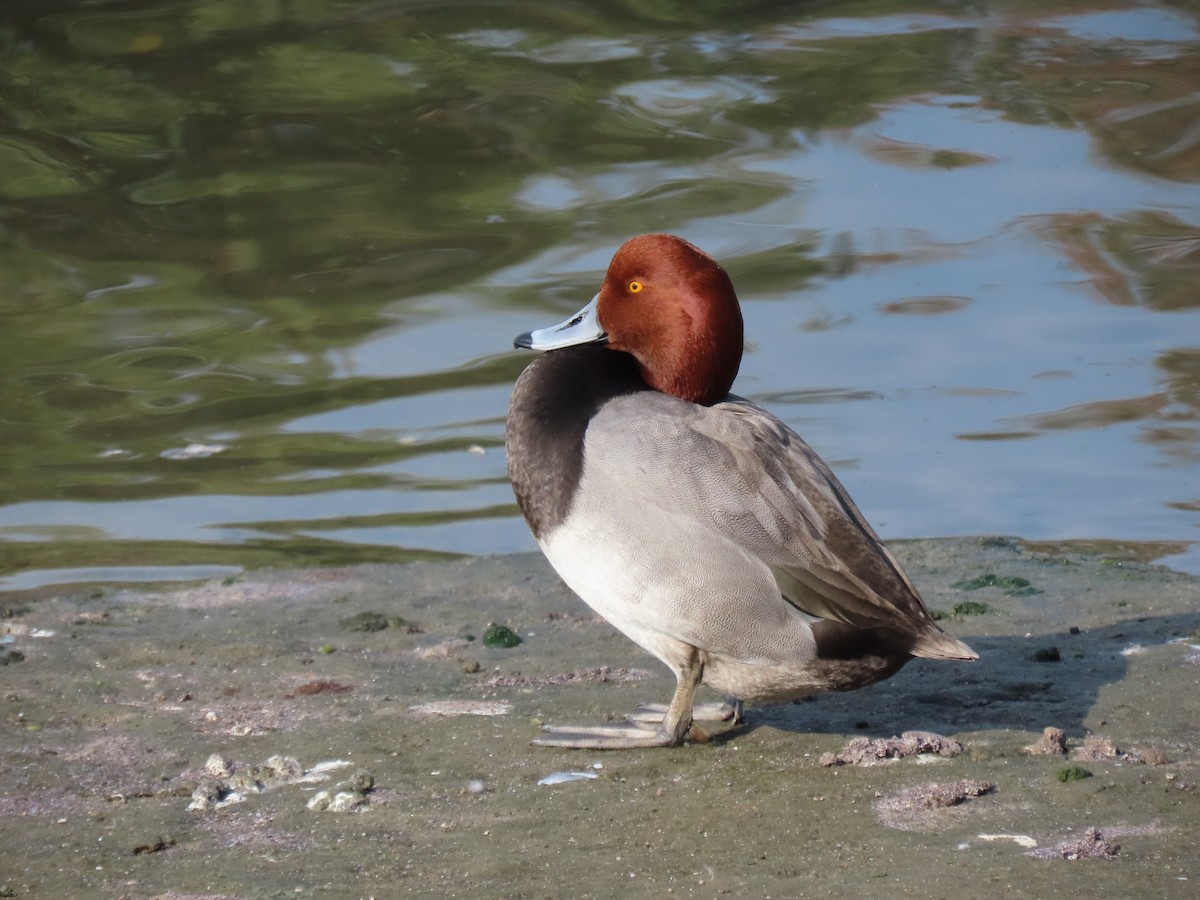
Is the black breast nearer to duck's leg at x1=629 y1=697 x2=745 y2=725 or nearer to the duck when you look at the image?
the duck

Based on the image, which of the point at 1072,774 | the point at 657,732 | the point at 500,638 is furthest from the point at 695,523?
the point at 500,638

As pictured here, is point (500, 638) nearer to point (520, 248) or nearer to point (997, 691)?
point (997, 691)

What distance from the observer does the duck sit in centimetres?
370

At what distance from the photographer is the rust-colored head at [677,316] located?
13.0 ft

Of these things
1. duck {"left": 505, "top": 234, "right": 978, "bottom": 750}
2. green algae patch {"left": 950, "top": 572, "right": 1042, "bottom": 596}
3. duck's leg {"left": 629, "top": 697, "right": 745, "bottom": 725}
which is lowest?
green algae patch {"left": 950, "top": 572, "right": 1042, "bottom": 596}

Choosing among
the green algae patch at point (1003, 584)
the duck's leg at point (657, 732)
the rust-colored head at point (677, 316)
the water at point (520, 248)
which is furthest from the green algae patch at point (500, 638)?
the green algae patch at point (1003, 584)

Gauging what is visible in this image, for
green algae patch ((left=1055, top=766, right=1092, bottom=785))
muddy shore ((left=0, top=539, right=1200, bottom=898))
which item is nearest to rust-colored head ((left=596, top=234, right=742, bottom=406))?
muddy shore ((left=0, top=539, right=1200, bottom=898))

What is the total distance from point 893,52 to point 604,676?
7.45 meters

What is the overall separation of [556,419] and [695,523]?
1.54 ft

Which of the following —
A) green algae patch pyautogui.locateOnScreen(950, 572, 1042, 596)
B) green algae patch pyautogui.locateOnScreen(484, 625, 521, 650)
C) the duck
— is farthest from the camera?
green algae patch pyautogui.locateOnScreen(950, 572, 1042, 596)

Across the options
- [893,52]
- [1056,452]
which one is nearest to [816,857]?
[1056,452]

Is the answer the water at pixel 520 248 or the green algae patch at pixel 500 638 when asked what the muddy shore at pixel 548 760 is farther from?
the water at pixel 520 248

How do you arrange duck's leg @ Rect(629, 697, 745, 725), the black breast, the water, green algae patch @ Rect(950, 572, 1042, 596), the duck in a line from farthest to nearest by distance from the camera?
the water, green algae patch @ Rect(950, 572, 1042, 596), duck's leg @ Rect(629, 697, 745, 725), the black breast, the duck

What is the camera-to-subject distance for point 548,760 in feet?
12.6
